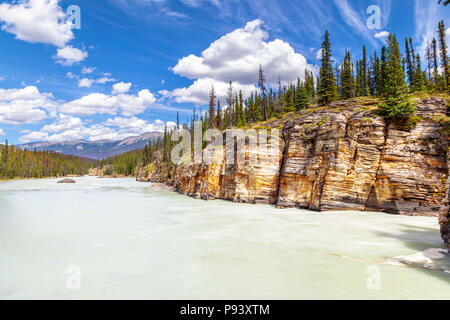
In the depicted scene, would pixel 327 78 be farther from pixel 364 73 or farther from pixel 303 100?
pixel 364 73

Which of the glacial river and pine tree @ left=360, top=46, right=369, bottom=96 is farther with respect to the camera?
pine tree @ left=360, top=46, right=369, bottom=96

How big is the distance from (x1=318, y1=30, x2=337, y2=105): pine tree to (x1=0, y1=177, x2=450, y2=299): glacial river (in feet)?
87.2

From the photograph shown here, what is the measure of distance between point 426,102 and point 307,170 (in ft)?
41.8

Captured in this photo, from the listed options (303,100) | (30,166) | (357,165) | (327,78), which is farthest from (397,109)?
(30,166)

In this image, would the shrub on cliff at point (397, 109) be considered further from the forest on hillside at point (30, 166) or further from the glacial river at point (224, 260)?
the forest on hillside at point (30, 166)

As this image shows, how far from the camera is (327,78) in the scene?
129 feet

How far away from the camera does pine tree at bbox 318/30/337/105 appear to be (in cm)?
3928

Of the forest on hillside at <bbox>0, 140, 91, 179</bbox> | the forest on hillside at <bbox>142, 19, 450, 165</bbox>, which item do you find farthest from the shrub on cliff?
the forest on hillside at <bbox>0, 140, 91, 179</bbox>

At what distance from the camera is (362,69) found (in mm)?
65438

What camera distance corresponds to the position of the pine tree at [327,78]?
129 feet

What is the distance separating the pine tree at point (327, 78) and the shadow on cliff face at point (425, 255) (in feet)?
98.7

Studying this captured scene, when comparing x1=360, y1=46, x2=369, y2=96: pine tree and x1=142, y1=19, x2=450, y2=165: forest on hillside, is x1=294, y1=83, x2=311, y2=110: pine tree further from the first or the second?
x1=360, y1=46, x2=369, y2=96: pine tree

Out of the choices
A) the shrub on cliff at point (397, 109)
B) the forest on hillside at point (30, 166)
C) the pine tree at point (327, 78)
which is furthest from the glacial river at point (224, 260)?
the forest on hillside at point (30, 166)

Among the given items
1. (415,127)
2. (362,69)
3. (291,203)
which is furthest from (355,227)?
(362,69)
